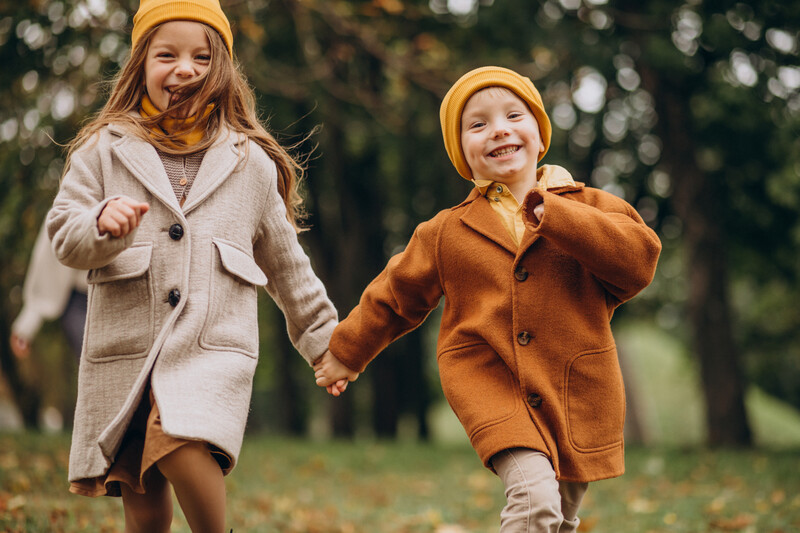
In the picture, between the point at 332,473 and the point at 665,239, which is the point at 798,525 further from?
the point at 665,239

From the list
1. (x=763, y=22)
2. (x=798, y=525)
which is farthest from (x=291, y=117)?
(x=798, y=525)

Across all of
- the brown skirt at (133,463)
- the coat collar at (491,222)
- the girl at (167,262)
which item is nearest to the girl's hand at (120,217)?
the girl at (167,262)

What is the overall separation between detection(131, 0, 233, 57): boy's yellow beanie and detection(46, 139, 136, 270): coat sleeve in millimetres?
526

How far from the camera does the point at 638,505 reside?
6844mm

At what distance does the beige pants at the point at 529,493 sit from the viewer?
3.02 m

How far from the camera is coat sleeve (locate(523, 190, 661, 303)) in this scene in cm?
314

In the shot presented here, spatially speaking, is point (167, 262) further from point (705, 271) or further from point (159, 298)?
point (705, 271)

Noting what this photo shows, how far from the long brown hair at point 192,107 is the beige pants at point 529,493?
1598 millimetres

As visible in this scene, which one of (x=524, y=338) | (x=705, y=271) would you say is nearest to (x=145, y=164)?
(x=524, y=338)

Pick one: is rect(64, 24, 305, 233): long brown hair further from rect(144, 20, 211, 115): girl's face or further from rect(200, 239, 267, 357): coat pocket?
rect(200, 239, 267, 357): coat pocket

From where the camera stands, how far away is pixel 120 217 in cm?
281

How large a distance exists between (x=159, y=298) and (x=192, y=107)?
782 mm

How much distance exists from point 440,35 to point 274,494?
649cm

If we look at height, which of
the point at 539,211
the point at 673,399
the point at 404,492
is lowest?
the point at 673,399
